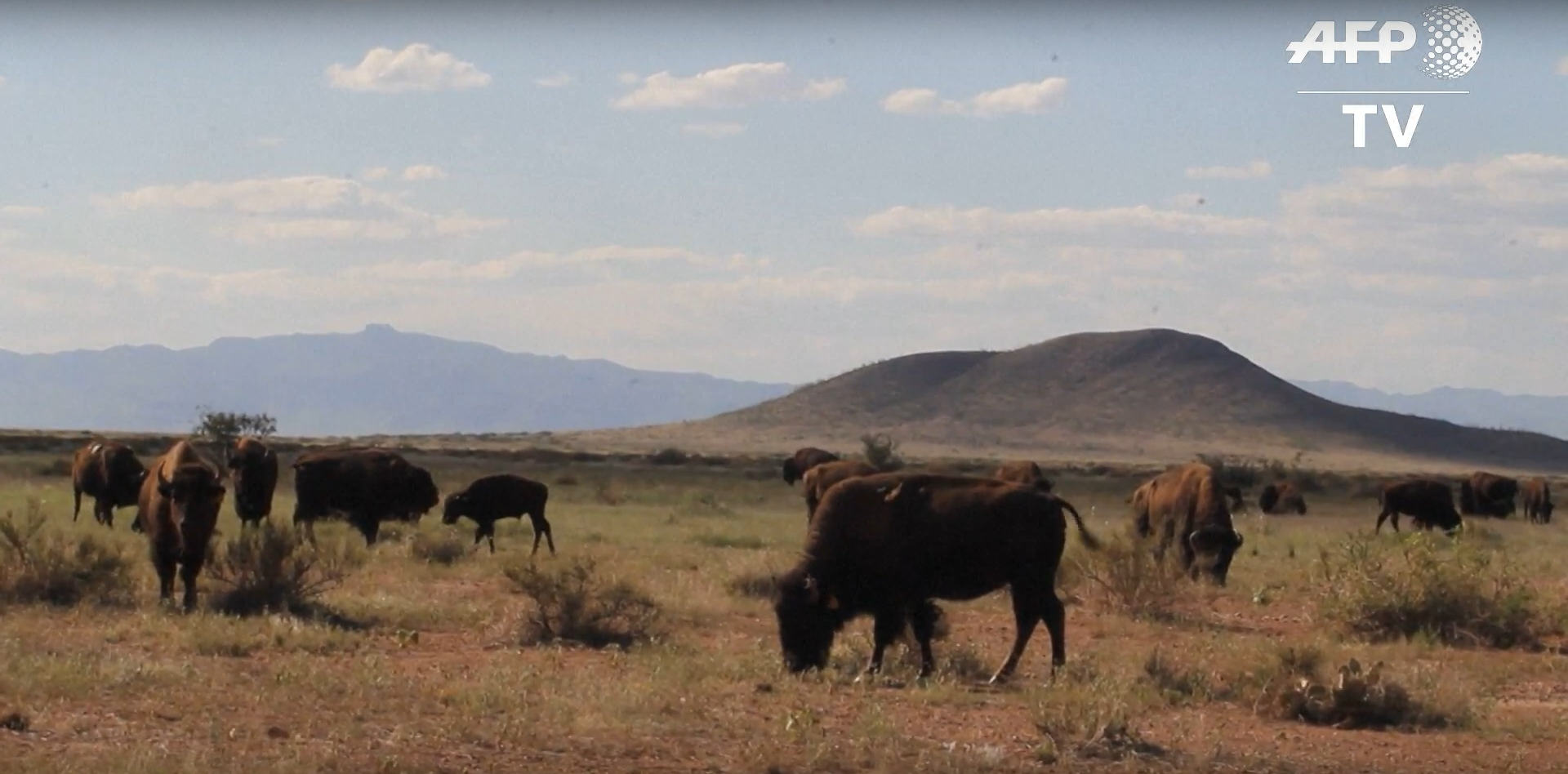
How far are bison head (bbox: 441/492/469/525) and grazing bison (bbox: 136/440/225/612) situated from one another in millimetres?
11120

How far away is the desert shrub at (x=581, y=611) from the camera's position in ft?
Answer: 55.9

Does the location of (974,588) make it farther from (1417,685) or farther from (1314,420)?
(1314,420)

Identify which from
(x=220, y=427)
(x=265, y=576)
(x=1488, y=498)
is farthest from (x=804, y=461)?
(x=265, y=576)

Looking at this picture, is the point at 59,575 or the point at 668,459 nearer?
the point at 59,575

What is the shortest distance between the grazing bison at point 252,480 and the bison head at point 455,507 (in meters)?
6.96

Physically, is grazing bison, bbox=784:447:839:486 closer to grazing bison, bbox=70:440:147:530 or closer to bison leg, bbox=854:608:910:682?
grazing bison, bbox=70:440:147:530

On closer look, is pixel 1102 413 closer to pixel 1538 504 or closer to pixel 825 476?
pixel 1538 504

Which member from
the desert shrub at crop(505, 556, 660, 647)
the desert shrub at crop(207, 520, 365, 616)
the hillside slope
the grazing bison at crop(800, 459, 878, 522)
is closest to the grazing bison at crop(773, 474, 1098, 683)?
the desert shrub at crop(505, 556, 660, 647)

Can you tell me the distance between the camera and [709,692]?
1373 cm

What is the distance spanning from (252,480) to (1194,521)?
11.9 metres

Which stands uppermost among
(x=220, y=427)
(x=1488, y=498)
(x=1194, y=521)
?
(x=220, y=427)

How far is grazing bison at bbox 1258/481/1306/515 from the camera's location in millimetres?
49188

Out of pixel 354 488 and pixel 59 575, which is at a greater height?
pixel 354 488

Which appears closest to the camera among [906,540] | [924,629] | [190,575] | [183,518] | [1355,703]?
[1355,703]
